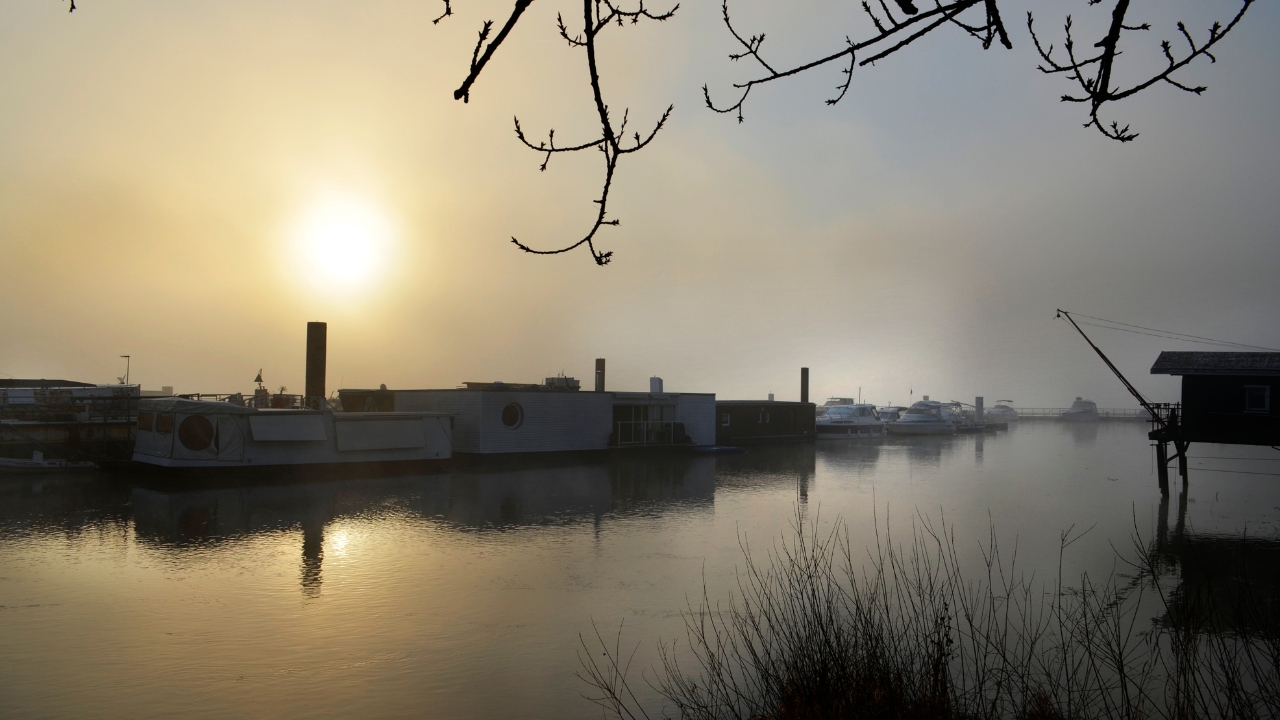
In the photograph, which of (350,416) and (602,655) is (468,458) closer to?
(350,416)

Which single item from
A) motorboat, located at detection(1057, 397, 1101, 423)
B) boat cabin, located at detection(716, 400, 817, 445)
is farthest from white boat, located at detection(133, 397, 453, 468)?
motorboat, located at detection(1057, 397, 1101, 423)

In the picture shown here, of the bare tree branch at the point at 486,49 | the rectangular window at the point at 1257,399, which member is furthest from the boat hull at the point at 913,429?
the bare tree branch at the point at 486,49

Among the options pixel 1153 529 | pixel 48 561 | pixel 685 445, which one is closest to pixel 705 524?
pixel 1153 529

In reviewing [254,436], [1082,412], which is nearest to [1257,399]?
[254,436]

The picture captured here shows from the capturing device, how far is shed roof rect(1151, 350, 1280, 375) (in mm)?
24641

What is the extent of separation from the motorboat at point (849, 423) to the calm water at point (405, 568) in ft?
105

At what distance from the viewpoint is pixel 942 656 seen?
262 inches

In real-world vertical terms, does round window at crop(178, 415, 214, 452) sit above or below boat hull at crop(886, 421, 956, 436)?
above

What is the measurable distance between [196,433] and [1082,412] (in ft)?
446

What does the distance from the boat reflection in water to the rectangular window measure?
17.1 m

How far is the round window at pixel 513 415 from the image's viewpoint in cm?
3566

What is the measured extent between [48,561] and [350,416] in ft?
47.5

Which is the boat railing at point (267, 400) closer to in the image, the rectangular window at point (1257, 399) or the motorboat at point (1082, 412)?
the rectangular window at point (1257, 399)

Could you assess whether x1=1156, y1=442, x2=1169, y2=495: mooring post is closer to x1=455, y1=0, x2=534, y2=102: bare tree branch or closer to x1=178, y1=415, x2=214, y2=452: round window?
x1=455, y1=0, x2=534, y2=102: bare tree branch
